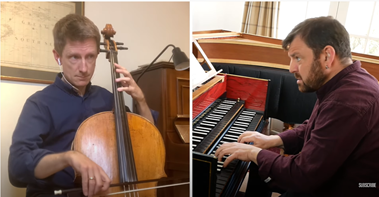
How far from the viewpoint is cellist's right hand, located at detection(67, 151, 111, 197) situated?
34.5 inches

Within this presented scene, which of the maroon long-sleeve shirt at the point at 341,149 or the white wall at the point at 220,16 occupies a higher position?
the white wall at the point at 220,16

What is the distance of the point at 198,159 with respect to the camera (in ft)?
3.49

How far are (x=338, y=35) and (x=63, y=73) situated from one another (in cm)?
112

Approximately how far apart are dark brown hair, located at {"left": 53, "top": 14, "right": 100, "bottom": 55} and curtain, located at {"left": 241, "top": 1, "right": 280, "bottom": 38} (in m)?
2.82

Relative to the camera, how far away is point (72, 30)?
2.83ft

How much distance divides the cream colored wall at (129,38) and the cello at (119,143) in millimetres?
36

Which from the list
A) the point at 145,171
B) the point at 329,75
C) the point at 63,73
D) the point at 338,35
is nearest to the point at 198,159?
the point at 145,171

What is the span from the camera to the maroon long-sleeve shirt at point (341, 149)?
3.29 feet

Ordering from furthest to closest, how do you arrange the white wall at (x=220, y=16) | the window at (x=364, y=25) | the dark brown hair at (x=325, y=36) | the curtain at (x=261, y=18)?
1. the white wall at (x=220, y=16)
2. the curtain at (x=261, y=18)
3. the window at (x=364, y=25)
4. the dark brown hair at (x=325, y=36)

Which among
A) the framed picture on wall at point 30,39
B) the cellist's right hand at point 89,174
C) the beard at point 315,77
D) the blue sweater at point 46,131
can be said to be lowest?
the cellist's right hand at point 89,174

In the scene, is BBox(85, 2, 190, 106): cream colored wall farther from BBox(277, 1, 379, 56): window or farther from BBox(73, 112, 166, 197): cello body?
BBox(277, 1, 379, 56): window

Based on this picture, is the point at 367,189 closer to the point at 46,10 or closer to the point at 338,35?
the point at 338,35

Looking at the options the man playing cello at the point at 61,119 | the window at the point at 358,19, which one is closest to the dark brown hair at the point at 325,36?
the man playing cello at the point at 61,119

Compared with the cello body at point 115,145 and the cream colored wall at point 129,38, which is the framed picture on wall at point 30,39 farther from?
the cello body at point 115,145
